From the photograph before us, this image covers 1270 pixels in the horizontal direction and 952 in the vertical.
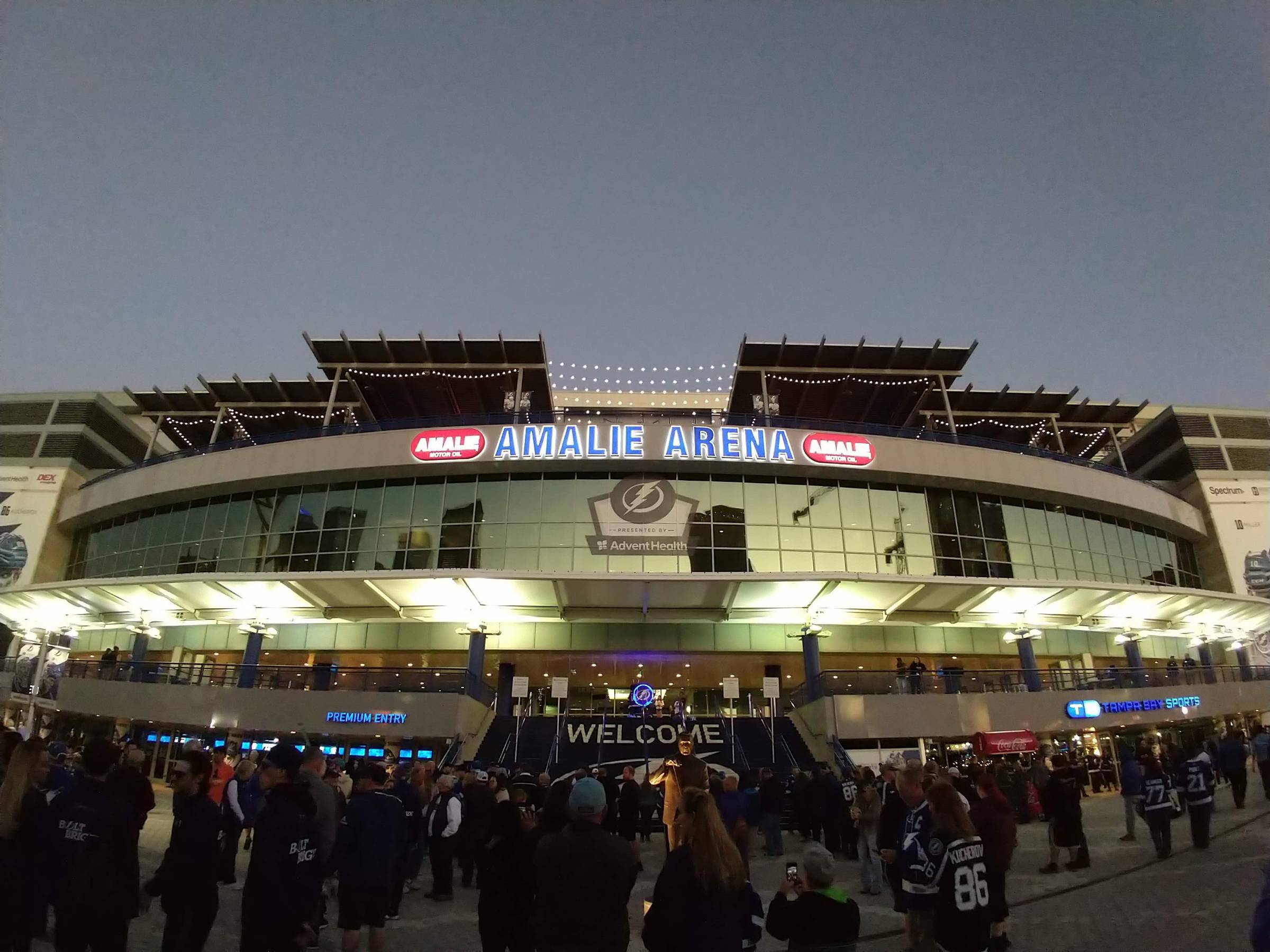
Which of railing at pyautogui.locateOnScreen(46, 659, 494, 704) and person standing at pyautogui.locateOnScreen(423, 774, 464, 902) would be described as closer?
person standing at pyautogui.locateOnScreen(423, 774, 464, 902)

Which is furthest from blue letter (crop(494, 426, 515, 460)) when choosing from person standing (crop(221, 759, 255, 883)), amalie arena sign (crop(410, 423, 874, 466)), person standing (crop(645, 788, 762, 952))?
person standing (crop(645, 788, 762, 952))

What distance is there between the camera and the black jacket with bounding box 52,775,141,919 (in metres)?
4.54

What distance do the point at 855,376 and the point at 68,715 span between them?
35470 millimetres

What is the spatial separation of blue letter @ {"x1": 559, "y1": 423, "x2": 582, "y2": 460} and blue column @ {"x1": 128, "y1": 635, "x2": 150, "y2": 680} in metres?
16.7

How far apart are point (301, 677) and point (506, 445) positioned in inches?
401

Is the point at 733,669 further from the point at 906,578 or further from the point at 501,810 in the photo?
the point at 501,810

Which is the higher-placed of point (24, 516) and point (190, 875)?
point (24, 516)

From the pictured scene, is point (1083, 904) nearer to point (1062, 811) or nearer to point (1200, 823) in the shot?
point (1062, 811)

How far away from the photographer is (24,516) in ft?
116

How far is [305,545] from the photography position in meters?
27.3

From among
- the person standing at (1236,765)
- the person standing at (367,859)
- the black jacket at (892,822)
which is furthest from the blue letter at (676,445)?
the person standing at (367,859)

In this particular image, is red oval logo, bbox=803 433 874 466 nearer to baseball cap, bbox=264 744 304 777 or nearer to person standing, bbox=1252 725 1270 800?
person standing, bbox=1252 725 1270 800

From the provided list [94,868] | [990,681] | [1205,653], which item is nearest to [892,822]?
[94,868]

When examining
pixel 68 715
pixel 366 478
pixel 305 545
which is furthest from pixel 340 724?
pixel 68 715
